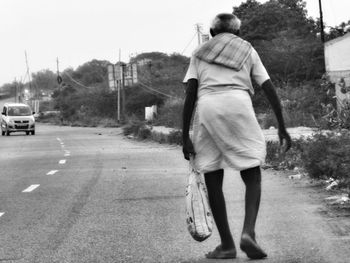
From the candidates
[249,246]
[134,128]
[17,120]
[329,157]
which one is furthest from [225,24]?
[17,120]

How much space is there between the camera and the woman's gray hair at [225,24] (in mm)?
5918

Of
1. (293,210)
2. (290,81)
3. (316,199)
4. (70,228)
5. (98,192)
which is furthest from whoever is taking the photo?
(290,81)

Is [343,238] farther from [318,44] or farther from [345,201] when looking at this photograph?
[318,44]

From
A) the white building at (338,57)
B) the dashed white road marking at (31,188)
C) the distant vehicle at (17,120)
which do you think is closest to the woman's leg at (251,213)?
the dashed white road marking at (31,188)

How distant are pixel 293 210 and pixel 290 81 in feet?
147

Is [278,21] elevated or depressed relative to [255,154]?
elevated

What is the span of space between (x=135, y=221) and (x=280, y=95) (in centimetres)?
3184

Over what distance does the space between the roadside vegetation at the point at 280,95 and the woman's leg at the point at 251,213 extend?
418cm

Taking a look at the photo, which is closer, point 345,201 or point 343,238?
point 343,238

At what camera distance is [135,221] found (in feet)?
26.5

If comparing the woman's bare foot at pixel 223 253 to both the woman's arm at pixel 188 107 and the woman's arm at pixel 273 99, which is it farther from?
the woman's arm at pixel 273 99

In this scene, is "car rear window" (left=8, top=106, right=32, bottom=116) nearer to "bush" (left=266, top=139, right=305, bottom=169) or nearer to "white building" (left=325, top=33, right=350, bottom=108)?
"white building" (left=325, top=33, right=350, bottom=108)

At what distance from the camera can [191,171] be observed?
5.90m

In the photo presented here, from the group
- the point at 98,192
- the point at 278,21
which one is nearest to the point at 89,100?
the point at 278,21
